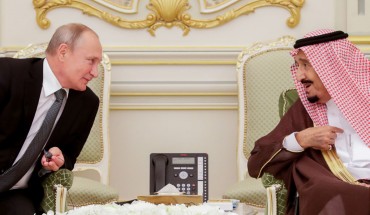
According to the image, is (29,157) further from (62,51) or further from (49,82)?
(62,51)

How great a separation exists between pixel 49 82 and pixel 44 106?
0.12 meters

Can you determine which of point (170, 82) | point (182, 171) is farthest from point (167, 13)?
point (182, 171)

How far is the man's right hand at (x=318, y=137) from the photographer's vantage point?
11.7 feet

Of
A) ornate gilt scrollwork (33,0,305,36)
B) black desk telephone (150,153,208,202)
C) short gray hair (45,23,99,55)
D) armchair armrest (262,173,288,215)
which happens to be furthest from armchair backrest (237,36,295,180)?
short gray hair (45,23,99,55)

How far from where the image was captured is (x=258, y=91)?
5020 millimetres

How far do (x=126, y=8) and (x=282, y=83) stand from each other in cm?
124

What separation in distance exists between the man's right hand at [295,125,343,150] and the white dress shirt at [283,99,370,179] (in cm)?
4

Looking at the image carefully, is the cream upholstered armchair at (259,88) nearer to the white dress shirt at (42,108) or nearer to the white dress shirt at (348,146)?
the white dress shirt at (348,146)

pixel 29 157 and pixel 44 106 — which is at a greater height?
pixel 44 106

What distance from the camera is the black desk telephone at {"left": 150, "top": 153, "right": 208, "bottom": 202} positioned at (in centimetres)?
392

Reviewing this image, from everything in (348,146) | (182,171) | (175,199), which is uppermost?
(348,146)

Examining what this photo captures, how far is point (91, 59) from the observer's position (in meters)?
3.69

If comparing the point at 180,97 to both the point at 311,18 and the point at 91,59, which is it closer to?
the point at 311,18

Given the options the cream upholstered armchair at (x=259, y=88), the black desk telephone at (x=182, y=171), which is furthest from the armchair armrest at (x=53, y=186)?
the cream upholstered armchair at (x=259, y=88)
